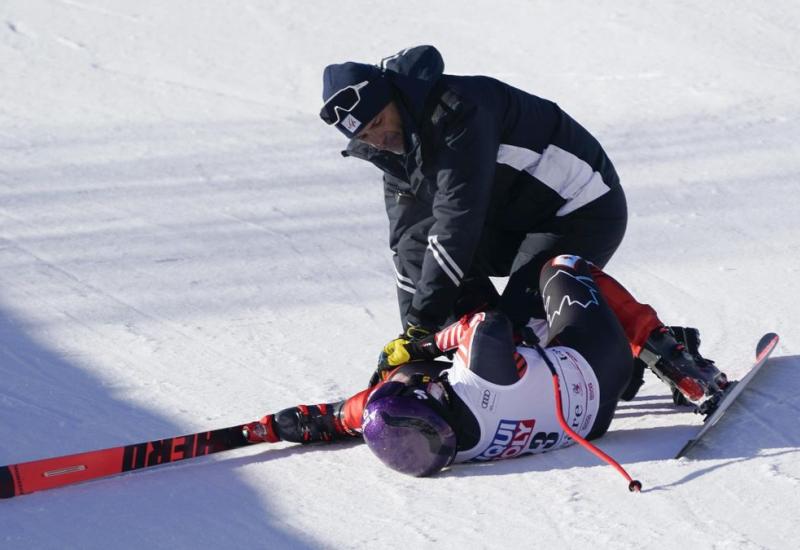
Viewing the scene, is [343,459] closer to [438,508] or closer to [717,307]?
[438,508]

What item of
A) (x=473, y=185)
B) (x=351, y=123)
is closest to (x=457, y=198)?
(x=473, y=185)

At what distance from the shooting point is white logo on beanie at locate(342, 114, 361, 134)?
3.70 m

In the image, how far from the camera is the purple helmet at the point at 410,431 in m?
3.51

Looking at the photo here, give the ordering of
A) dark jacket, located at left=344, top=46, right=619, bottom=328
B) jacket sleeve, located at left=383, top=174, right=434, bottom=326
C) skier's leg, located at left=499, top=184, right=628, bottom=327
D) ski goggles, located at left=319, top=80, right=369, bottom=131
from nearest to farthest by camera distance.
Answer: ski goggles, located at left=319, top=80, right=369, bottom=131, dark jacket, located at left=344, top=46, right=619, bottom=328, skier's leg, located at left=499, top=184, right=628, bottom=327, jacket sleeve, located at left=383, top=174, right=434, bottom=326

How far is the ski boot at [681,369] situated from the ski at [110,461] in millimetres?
1406

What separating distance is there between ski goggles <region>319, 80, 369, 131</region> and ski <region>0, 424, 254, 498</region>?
1105 millimetres

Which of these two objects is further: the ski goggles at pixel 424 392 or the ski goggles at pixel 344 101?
the ski goggles at pixel 344 101

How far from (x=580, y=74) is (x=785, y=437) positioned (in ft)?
14.8

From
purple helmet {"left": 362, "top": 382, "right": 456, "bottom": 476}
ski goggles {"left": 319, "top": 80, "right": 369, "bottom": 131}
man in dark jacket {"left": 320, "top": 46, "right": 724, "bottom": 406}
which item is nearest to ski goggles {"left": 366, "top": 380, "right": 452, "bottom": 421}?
purple helmet {"left": 362, "top": 382, "right": 456, "bottom": 476}

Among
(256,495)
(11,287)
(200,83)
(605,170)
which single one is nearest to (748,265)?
(605,170)

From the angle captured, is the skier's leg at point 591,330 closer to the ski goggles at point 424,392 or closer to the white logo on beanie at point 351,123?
the ski goggles at point 424,392

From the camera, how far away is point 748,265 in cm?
540

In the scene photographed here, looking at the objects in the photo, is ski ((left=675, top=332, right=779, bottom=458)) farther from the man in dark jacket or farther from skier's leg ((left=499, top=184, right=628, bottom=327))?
skier's leg ((left=499, top=184, right=628, bottom=327))

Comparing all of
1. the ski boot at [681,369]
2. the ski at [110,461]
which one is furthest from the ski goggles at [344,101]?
the ski boot at [681,369]
